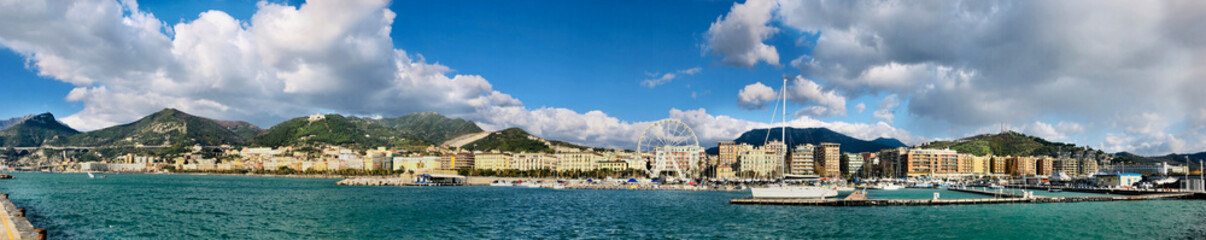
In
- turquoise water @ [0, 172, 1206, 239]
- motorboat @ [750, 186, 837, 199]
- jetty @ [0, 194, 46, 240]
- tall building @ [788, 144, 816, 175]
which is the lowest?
turquoise water @ [0, 172, 1206, 239]

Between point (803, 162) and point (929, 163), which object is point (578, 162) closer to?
point (803, 162)

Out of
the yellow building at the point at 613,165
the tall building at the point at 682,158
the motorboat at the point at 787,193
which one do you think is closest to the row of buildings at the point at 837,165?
the tall building at the point at 682,158

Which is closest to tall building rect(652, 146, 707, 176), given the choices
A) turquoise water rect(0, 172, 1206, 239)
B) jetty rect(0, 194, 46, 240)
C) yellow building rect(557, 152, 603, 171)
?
yellow building rect(557, 152, 603, 171)

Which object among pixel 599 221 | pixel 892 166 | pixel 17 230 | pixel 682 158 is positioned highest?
pixel 682 158

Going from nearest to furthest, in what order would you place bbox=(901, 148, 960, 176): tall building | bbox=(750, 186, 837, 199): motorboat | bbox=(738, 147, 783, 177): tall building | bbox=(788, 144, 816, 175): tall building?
bbox=(750, 186, 837, 199): motorboat
bbox=(738, 147, 783, 177): tall building
bbox=(788, 144, 816, 175): tall building
bbox=(901, 148, 960, 176): tall building

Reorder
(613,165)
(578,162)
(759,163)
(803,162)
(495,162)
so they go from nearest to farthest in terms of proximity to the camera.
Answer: (759,163), (803,162), (613,165), (578,162), (495,162)

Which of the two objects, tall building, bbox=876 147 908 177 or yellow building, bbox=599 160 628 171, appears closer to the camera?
yellow building, bbox=599 160 628 171

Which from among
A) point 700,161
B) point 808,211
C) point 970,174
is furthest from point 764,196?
point 970,174

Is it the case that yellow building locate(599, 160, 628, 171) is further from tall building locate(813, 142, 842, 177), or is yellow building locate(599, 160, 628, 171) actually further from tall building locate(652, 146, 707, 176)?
tall building locate(813, 142, 842, 177)

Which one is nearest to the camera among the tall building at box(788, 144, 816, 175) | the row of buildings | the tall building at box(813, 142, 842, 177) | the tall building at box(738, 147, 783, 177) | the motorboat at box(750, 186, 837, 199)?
the motorboat at box(750, 186, 837, 199)

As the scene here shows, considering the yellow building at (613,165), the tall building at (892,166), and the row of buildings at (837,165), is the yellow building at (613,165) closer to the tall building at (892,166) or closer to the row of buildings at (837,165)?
the row of buildings at (837,165)

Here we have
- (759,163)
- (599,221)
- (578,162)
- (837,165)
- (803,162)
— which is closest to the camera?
(599,221)

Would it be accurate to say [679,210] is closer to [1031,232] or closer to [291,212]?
[1031,232]

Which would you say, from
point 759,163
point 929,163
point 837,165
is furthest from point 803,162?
point 929,163
